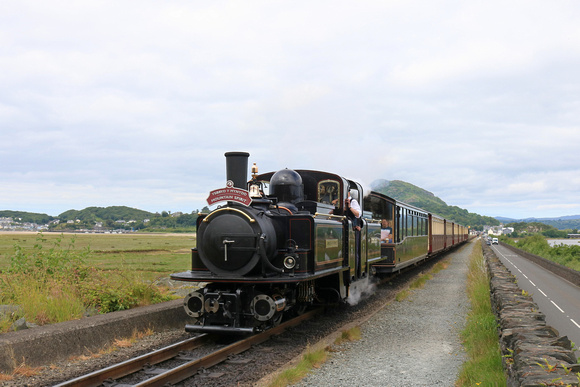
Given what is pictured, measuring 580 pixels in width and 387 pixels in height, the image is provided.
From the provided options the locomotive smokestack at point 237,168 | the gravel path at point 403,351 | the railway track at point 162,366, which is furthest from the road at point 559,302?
the locomotive smokestack at point 237,168

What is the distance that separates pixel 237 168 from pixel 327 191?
2.96 meters

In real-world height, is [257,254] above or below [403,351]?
above

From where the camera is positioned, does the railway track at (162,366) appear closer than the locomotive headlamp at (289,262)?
Yes

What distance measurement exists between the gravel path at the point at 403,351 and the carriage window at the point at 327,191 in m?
2.62

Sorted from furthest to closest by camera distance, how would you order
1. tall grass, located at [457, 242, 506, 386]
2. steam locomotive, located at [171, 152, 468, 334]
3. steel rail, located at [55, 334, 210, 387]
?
1. steam locomotive, located at [171, 152, 468, 334]
2. tall grass, located at [457, 242, 506, 386]
3. steel rail, located at [55, 334, 210, 387]

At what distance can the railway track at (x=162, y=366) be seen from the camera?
564 cm

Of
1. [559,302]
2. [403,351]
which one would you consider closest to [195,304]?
[403,351]

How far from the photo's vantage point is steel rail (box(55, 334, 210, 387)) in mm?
5520

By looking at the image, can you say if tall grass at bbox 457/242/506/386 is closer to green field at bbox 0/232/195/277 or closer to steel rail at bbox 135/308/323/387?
steel rail at bbox 135/308/323/387

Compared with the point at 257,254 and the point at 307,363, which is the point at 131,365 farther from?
the point at 257,254

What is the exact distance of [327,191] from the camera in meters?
10.6

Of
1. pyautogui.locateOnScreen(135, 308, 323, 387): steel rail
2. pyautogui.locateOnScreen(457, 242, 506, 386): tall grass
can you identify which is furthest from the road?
pyautogui.locateOnScreen(135, 308, 323, 387): steel rail

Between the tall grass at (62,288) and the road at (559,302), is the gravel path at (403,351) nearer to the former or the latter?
the road at (559,302)

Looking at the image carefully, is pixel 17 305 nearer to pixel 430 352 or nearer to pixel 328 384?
pixel 328 384
